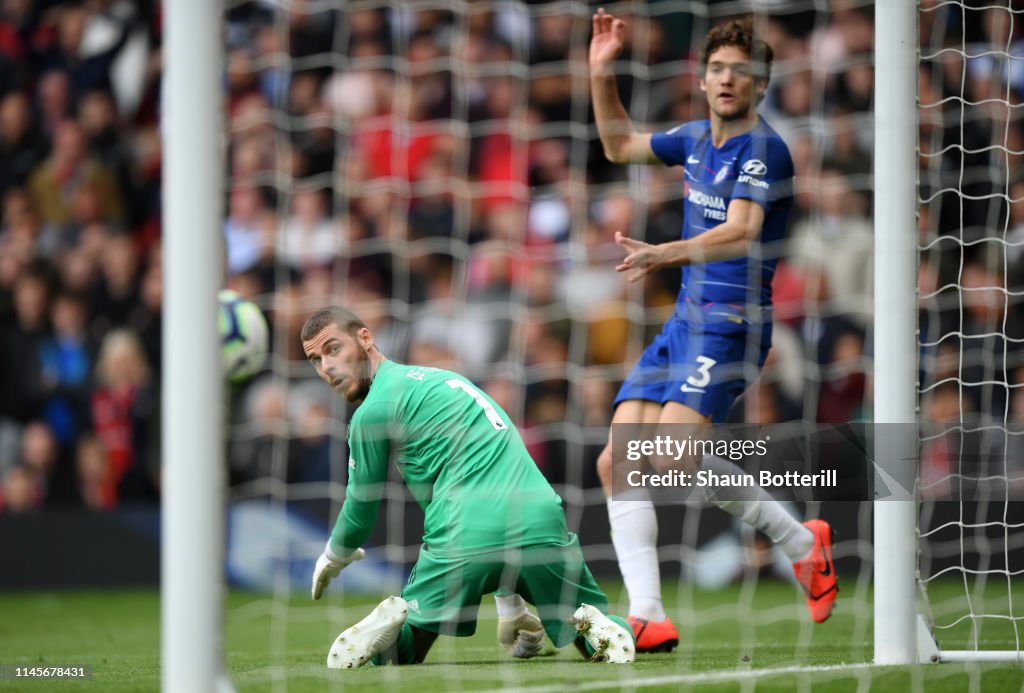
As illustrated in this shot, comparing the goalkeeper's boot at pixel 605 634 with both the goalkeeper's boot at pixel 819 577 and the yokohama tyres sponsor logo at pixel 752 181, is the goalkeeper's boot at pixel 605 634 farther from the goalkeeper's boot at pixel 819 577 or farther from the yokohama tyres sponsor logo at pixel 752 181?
the yokohama tyres sponsor logo at pixel 752 181

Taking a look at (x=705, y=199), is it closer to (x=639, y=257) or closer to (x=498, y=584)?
(x=639, y=257)

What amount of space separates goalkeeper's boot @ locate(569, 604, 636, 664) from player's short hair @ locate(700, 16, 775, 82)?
187cm

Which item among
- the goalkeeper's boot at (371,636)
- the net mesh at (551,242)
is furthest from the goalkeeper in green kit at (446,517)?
the net mesh at (551,242)

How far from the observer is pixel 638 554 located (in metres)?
4.52

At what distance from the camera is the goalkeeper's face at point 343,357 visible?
409cm

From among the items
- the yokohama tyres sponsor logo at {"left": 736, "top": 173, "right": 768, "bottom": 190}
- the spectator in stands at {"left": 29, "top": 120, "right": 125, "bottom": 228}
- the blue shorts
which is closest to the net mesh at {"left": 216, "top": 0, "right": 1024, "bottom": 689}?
the spectator in stands at {"left": 29, "top": 120, "right": 125, "bottom": 228}

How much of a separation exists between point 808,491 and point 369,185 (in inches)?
162

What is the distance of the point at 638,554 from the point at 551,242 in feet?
10.7

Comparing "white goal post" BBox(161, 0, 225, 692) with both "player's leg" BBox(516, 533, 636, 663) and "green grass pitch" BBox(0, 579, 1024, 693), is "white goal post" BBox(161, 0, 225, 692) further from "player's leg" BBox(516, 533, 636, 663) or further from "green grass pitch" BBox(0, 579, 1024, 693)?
"player's leg" BBox(516, 533, 636, 663)

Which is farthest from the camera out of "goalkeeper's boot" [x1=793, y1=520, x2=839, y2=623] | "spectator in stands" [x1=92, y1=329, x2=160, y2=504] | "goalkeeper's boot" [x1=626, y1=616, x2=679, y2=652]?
"spectator in stands" [x1=92, y1=329, x2=160, y2=504]

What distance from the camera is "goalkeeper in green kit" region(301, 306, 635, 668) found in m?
3.96

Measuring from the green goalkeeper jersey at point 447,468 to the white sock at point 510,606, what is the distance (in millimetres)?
349

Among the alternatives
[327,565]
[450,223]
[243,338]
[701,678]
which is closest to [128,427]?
[450,223]

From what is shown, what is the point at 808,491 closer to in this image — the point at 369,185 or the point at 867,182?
the point at 867,182
